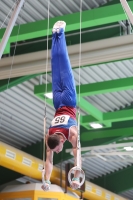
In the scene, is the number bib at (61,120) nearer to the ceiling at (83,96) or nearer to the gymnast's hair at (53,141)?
the gymnast's hair at (53,141)

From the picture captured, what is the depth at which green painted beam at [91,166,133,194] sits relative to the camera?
65.5 feet

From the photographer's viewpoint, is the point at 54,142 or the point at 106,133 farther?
the point at 106,133

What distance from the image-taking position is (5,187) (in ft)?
51.9

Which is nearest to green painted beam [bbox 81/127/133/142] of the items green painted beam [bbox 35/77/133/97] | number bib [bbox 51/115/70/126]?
green painted beam [bbox 35/77/133/97]

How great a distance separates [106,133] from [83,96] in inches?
62.3

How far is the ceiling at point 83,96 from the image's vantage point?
1129 centimetres

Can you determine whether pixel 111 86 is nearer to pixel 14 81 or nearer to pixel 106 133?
pixel 14 81

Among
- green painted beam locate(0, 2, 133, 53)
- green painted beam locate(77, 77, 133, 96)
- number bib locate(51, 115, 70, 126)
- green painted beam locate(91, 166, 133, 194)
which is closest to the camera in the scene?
number bib locate(51, 115, 70, 126)

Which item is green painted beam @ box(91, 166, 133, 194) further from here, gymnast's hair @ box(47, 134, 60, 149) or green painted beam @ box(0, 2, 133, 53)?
gymnast's hair @ box(47, 134, 60, 149)

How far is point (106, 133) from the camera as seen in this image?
1555cm

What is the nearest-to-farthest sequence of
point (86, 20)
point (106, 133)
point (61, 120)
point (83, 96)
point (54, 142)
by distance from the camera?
point (54, 142)
point (61, 120)
point (86, 20)
point (83, 96)
point (106, 133)

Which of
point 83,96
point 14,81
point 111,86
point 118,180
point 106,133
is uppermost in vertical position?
point 83,96

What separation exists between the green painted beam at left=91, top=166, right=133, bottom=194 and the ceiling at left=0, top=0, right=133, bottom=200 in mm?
67

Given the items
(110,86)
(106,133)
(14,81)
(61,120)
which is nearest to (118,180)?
(106,133)
